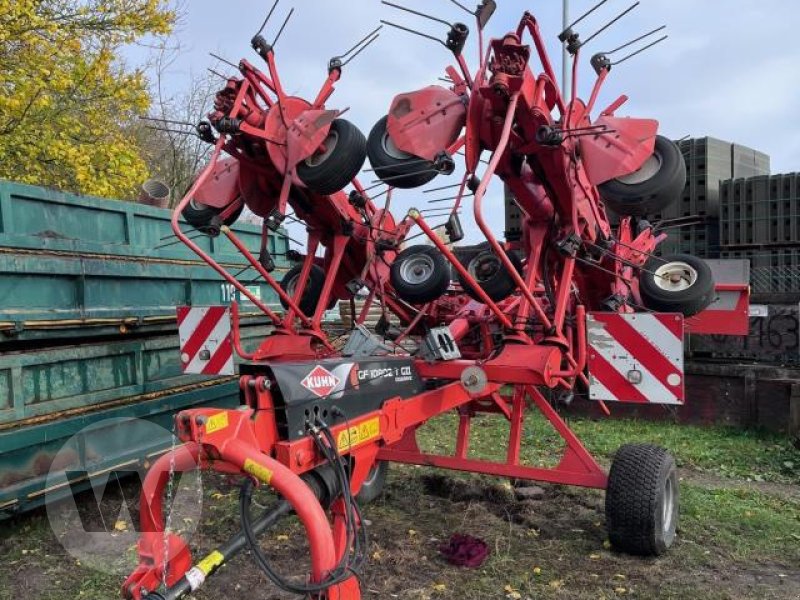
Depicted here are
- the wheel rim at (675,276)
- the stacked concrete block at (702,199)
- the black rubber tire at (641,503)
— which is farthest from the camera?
the stacked concrete block at (702,199)

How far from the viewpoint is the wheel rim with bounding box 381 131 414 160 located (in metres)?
3.71

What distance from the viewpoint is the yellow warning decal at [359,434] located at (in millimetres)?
2863

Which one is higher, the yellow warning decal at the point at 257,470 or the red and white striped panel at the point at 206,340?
the red and white striped panel at the point at 206,340

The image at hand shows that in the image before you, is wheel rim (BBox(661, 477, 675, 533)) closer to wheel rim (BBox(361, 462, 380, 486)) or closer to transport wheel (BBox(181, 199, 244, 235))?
wheel rim (BBox(361, 462, 380, 486))

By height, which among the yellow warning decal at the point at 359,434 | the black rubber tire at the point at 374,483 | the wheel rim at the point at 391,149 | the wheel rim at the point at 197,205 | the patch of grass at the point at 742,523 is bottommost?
the patch of grass at the point at 742,523

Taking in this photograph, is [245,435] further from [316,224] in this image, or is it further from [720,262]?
[720,262]

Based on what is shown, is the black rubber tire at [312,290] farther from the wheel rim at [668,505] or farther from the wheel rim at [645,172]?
the wheel rim at [668,505]

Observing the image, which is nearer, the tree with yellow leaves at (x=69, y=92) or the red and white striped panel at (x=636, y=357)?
the red and white striped panel at (x=636, y=357)

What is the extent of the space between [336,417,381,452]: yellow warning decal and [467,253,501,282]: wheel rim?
79.3 inches

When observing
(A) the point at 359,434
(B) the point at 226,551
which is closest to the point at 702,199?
(A) the point at 359,434

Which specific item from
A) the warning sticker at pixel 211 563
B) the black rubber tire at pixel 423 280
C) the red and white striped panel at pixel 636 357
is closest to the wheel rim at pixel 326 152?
the black rubber tire at pixel 423 280

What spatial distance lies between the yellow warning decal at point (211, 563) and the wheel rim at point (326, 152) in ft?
8.04

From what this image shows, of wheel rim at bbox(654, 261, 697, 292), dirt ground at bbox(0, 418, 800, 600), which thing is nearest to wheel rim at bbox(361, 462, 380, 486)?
dirt ground at bbox(0, 418, 800, 600)

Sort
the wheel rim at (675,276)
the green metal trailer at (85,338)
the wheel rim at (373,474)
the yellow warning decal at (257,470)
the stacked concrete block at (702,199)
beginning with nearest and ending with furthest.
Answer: the yellow warning decal at (257,470) → the green metal trailer at (85,338) → the wheel rim at (675,276) → the wheel rim at (373,474) → the stacked concrete block at (702,199)
